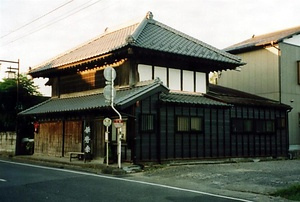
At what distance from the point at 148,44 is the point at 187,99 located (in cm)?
347

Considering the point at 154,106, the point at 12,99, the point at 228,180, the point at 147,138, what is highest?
the point at 12,99

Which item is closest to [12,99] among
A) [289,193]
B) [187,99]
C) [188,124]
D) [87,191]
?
[187,99]

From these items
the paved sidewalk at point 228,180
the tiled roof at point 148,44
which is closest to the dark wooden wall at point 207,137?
the paved sidewalk at point 228,180

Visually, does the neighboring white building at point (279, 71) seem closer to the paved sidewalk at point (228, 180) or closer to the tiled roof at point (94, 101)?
the tiled roof at point (94, 101)

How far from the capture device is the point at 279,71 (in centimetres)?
2447

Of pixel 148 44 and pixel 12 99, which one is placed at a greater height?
pixel 148 44

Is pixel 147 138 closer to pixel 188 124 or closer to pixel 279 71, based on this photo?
pixel 188 124

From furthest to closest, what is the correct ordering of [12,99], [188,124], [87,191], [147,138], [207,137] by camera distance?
[12,99] < [207,137] < [188,124] < [147,138] < [87,191]

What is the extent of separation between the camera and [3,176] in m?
12.4

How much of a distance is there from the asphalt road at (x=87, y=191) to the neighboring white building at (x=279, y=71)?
54.4ft

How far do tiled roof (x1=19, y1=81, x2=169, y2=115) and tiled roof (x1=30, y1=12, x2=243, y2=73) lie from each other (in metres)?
2.15

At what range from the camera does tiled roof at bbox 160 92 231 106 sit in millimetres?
17250

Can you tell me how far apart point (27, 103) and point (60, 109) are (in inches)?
439

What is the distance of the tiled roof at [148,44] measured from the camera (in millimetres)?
18531
